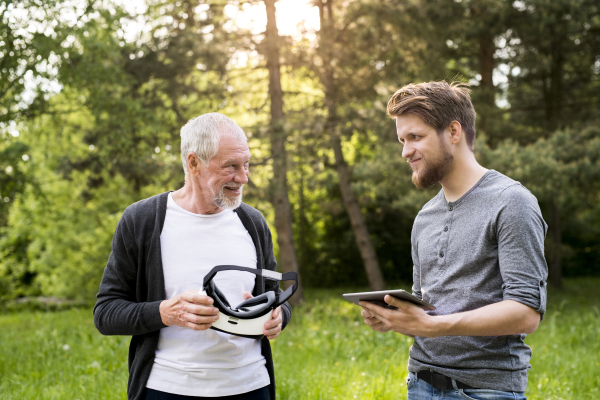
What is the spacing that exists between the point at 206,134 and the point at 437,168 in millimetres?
988

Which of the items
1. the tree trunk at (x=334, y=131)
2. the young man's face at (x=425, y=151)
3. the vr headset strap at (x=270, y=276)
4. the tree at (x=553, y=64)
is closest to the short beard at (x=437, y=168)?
the young man's face at (x=425, y=151)

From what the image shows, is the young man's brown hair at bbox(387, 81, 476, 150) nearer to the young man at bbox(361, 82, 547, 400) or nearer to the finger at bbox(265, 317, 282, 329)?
the young man at bbox(361, 82, 547, 400)

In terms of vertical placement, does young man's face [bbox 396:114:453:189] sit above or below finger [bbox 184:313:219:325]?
above

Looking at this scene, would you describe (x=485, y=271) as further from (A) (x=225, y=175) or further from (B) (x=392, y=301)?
(A) (x=225, y=175)

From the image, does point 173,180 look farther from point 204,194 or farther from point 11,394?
point 204,194

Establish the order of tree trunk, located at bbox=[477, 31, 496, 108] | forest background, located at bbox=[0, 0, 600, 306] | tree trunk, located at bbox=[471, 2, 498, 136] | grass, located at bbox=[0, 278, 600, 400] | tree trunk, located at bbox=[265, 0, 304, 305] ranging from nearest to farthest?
grass, located at bbox=[0, 278, 600, 400], forest background, located at bbox=[0, 0, 600, 306], tree trunk, located at bbox=[265, 0, 304, 305], tree trunk, located at bbox=[471, 2, 498, 136], tree trunk, located at bbox=[477, 31, 496, 108]

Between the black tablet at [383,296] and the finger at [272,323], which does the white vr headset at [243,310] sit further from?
the black tablet at [383,296]

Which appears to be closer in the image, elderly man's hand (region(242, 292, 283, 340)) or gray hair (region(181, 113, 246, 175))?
elderly man's hand (region(242, 292, 283, 340))

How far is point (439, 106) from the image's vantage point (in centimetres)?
A: 194

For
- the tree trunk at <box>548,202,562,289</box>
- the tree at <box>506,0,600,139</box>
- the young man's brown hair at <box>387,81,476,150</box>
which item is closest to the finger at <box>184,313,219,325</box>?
the young man's brown hair at <box>387,81,476,150</box>

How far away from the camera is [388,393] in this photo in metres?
3.77

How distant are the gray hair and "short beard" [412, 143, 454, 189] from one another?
80 cm

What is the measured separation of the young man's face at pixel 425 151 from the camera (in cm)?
195

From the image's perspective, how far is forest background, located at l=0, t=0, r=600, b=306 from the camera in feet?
26.8
